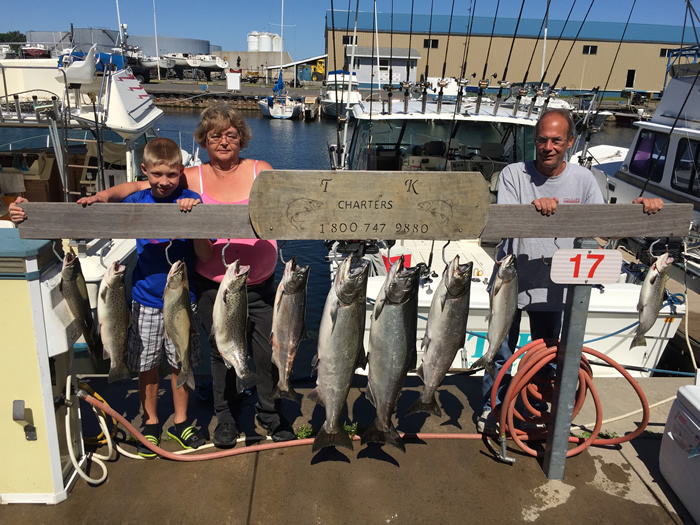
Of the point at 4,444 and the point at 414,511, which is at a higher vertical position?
the point at 4,444

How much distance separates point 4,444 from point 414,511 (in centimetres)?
228

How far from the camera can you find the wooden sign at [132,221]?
2553 mm

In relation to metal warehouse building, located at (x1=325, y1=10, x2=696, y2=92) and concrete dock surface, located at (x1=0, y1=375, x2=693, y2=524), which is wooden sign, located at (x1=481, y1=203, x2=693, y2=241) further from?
metal warehouse building, located at (x1=325, y1=10, x2=696, y2=92)

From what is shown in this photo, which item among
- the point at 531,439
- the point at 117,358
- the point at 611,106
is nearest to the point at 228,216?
the point at 117,358

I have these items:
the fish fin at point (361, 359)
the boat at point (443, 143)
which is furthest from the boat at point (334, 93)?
the fish fin at point (361, 359)

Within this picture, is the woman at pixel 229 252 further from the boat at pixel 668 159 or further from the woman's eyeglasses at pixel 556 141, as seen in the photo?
the boat at pixel 668 159

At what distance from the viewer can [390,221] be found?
2.66 metres

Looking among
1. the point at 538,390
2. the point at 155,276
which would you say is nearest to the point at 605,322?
the point at 538,390

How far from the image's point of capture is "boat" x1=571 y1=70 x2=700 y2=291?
896 centimetres

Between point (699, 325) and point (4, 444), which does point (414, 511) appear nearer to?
point (4, 444)

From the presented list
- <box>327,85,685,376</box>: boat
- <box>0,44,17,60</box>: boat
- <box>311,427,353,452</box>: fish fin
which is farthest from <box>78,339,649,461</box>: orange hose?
<box>0,44,17,60</box>: boat

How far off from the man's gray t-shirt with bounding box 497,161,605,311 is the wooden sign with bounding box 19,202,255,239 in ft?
5.43

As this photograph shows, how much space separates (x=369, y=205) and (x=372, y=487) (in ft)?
5.62

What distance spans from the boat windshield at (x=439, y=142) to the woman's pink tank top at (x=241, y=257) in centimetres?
561
